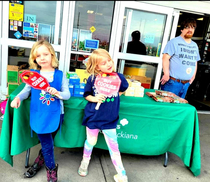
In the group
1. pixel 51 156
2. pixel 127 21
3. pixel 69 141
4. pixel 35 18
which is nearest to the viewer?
pixel 51 156

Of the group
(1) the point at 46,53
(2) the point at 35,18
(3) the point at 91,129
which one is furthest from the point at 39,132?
(2) the point at 35,18

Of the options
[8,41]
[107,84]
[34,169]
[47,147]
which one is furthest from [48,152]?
[8,41]

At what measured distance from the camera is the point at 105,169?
2.44 metres

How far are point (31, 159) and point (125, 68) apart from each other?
2.94 meters

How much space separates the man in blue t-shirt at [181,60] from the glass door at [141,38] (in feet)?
4.99

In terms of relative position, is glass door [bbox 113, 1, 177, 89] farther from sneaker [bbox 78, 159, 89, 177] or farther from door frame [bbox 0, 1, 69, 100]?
sneaker [bbox 78, 159, 89, 177]

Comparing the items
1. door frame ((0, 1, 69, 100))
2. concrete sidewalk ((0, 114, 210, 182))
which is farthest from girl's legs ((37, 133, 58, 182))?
door frame ((0, 1, 69, 100))

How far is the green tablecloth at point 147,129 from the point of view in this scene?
2.27m

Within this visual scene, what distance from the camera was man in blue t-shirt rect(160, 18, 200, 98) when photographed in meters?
2.89

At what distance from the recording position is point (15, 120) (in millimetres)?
2004

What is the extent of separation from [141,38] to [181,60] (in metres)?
1.97

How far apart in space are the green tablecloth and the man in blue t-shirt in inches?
25.8

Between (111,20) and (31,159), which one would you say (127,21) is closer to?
(111,20)

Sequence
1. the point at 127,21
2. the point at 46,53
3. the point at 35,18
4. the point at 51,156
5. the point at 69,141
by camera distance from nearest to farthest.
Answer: the point at 46,53
the point at 51,156
the point at 69,141
the point at 35,18
the point at 127,21
